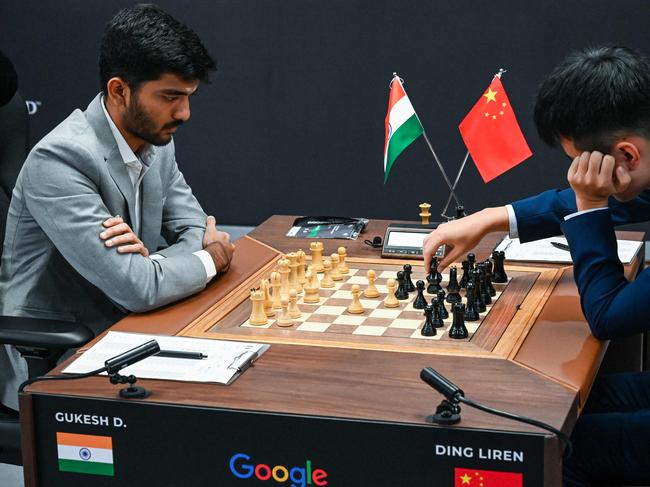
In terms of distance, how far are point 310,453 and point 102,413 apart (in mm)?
407

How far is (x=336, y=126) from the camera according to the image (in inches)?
219

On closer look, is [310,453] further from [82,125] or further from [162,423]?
[82,125]

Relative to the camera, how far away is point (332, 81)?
18.0 feet

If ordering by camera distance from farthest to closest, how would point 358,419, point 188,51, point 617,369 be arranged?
point 617,369, point 188,51, point 358,419

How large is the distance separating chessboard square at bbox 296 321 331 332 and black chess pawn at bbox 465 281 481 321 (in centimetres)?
32

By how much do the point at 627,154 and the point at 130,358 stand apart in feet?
3.64

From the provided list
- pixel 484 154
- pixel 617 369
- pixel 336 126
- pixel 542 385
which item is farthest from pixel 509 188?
pixel 542 385

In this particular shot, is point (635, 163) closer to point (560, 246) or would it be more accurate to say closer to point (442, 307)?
point (442, 307)

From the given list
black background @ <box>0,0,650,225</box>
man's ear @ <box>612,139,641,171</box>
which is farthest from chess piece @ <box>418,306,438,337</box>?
black background @ <box>0,0,650,225</box>

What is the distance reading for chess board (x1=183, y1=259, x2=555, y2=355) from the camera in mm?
2191

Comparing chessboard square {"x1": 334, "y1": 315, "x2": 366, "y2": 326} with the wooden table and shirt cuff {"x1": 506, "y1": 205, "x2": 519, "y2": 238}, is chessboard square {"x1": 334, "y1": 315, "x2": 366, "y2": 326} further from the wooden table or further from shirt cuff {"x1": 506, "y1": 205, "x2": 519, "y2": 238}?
shirt cuff {"x1": 506, "y1": 205, "x2": 519, "y2": 238}

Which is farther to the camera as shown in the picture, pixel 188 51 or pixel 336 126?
pixel 336 126

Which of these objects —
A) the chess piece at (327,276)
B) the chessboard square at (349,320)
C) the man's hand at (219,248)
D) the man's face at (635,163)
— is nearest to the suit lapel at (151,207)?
the man's hand at (219,248)

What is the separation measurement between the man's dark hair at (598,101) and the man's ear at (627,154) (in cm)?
2
